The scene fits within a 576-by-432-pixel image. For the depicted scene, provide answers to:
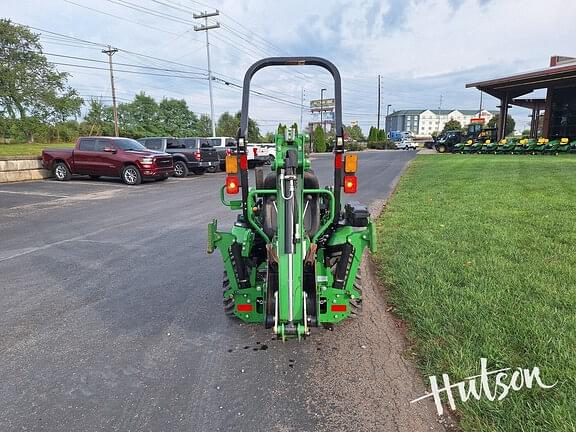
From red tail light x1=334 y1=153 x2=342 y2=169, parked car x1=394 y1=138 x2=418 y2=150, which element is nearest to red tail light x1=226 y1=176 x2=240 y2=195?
red tail light x1=334 y1=153 x2=342 y2=169

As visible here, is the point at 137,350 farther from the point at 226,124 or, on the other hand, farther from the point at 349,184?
the point at 226,124

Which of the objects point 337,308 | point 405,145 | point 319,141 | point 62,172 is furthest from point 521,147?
point 405,145

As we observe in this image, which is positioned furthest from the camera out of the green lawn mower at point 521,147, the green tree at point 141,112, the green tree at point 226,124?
the green tree at point 141,112

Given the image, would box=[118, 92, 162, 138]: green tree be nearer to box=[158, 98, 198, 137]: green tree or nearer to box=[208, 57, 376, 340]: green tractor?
box=[158, 98, 198, 137]: green tree

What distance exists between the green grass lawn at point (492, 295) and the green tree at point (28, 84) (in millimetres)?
43261

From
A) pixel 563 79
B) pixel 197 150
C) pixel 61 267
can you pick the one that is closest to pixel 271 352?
pixel 61 267

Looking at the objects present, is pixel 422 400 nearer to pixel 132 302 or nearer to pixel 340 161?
pixel 340 161

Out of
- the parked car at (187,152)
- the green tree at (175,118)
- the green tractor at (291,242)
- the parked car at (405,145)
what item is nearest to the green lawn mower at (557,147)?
the parked car at (187,152)

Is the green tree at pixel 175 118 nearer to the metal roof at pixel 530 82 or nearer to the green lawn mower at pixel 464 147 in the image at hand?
the green lawn mower at pixel 464 147

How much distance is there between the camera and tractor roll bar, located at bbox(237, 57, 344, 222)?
11.8ft

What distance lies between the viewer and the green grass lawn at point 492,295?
2.46 meters

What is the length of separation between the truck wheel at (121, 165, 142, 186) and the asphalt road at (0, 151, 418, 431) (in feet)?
29.5

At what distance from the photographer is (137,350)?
130 inches

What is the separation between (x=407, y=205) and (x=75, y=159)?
43.2ft
